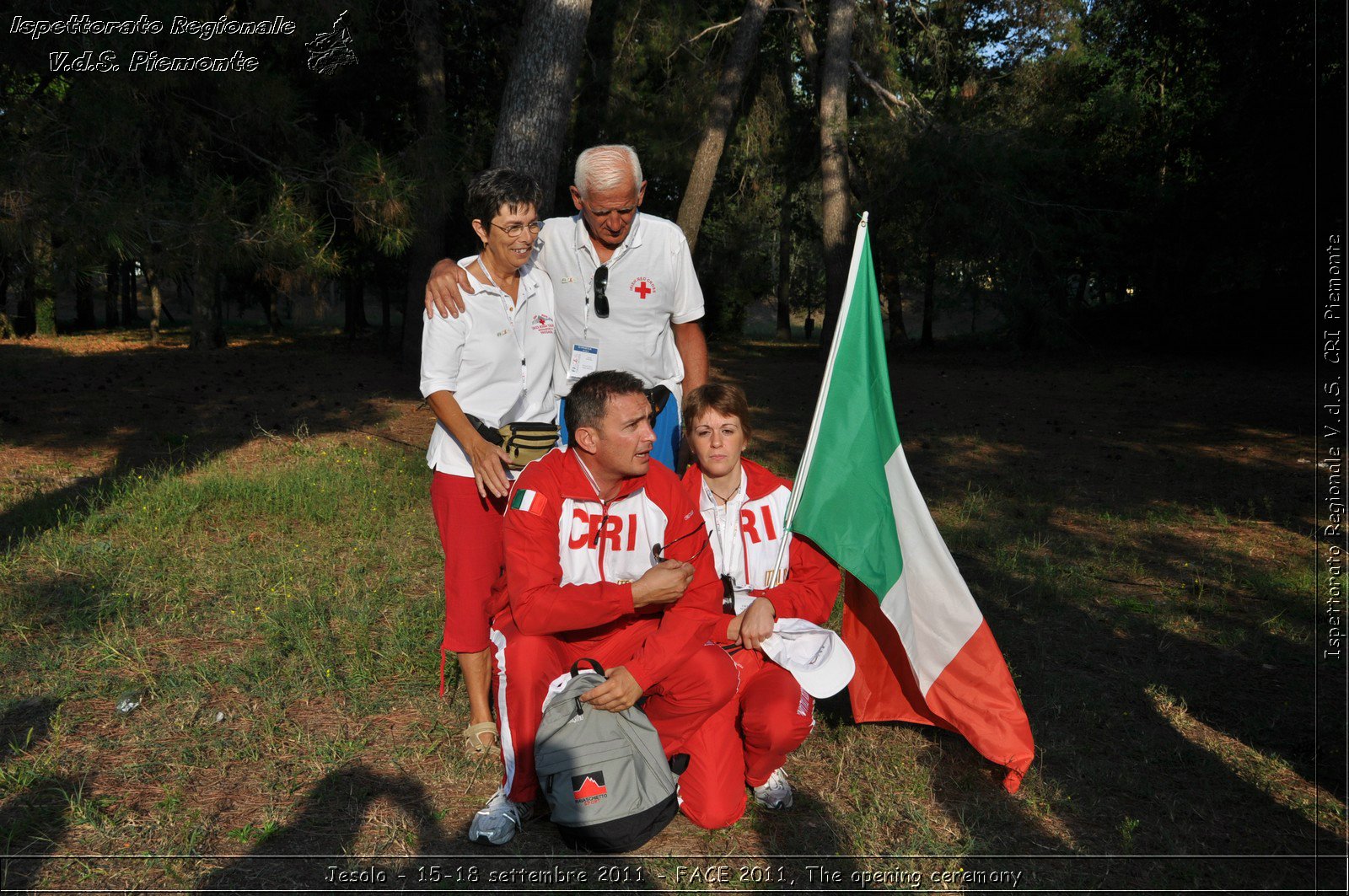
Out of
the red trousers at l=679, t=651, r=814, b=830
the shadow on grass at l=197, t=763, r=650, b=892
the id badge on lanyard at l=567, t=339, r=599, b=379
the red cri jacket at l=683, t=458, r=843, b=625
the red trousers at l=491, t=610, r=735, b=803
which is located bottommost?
the shadow on grass at l=197, t=763, r=650, b=892

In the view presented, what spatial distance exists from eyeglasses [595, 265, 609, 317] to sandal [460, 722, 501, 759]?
1834 millimetres

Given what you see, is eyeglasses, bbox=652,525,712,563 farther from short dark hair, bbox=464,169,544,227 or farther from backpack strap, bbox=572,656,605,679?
short dark hair, bbox=464,169,544,227

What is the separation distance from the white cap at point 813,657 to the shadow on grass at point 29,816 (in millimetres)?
2636

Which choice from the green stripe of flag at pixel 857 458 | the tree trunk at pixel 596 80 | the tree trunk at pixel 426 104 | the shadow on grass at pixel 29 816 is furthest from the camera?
the tree trunk at pixel 596 80

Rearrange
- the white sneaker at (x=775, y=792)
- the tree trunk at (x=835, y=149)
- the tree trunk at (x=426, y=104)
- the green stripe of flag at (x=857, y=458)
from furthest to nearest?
the tree trunk at (x=835, y=149)
the tree trunk at (x=426, y=104)
the green stripe of flag at (x=857, y=458)
the white sneaker at (x=775, y=792)

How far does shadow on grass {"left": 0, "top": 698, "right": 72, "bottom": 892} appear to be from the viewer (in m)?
3.29


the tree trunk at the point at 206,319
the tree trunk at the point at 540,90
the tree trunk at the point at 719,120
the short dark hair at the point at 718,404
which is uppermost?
the tree trunk at the point at 719,120

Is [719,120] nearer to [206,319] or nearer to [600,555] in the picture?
[206,319]

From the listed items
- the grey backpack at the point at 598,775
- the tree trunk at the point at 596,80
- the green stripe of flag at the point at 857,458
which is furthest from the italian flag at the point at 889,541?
the tree trunk at the point at 596,80

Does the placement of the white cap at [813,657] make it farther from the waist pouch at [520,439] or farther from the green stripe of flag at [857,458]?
the waist pouch at [520,439]

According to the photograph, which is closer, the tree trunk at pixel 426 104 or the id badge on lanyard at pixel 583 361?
the id badge on lanyard at pixel 583 361

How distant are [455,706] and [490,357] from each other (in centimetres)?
172

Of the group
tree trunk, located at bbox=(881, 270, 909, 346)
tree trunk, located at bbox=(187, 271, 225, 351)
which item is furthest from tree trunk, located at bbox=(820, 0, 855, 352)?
tree trunk, located at bbox=(187, 271, 225, 351)

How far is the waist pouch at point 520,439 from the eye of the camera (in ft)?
13.0
